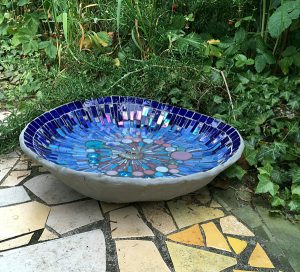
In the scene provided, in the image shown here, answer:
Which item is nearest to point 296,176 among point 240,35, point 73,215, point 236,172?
point 236,172

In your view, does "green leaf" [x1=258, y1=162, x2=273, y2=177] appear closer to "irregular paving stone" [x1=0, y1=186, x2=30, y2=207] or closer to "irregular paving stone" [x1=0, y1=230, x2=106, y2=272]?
"irregular paving stone" [x1=0, y1=230, x2=106, y2=272]

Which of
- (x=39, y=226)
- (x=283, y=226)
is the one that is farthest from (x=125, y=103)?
(x=283, y=226)

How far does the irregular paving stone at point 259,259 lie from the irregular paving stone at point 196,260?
79mm

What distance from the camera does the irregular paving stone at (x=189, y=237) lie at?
73.8 inches

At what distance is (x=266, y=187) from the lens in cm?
213

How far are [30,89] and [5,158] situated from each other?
0.96 meters

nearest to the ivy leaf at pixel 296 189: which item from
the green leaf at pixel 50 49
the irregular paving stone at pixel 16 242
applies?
the irregular paving stone at pixel 16 242

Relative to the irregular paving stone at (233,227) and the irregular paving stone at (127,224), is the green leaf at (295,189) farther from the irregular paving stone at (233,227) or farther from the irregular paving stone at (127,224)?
the irregular paving stone at (127,224)

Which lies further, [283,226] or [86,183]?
[283,226]

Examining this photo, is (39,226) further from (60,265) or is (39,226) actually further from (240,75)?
(240,75)

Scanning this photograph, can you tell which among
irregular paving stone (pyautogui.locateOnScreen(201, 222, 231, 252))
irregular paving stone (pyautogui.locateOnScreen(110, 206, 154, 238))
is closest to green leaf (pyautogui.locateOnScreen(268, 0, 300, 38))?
irregular paving stone (pyautogui.locateOnScreen(201, 222, 231, 252))

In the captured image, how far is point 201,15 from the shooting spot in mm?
3250

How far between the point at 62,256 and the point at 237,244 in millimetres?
762

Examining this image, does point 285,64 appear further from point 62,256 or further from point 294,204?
point 62,256
